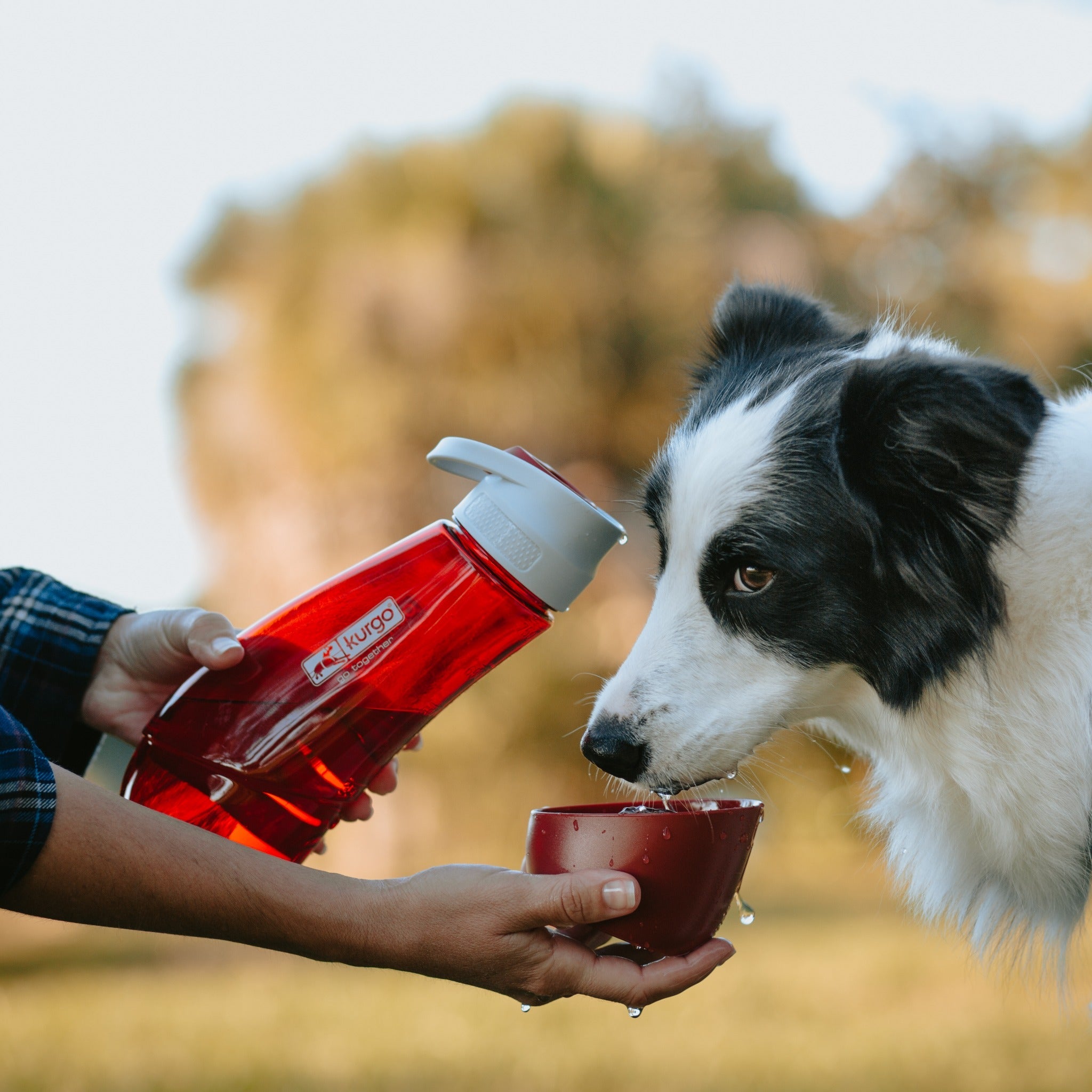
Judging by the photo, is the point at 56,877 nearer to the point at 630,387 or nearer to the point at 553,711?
the point at 553,711

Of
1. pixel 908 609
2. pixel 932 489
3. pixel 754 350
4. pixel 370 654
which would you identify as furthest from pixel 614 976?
pixel 754 350

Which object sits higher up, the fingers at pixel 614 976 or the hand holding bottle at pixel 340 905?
the hand holding bottle at pixel 340 905

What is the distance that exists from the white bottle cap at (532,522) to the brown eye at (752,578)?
25cm

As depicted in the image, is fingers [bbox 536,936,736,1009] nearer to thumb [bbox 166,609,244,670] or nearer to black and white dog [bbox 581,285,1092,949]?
black and white dog [bbox 581,285,1092,949]

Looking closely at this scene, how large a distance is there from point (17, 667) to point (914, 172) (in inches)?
322

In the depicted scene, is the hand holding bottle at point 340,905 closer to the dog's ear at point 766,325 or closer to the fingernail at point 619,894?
the fingernail at point 619,894

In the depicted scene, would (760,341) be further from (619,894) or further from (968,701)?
(619,894)

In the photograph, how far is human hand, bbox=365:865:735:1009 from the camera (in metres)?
1.19

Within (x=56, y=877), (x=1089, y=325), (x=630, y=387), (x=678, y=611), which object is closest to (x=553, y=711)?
(x=630, y=387)

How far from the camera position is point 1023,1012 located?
4012mm

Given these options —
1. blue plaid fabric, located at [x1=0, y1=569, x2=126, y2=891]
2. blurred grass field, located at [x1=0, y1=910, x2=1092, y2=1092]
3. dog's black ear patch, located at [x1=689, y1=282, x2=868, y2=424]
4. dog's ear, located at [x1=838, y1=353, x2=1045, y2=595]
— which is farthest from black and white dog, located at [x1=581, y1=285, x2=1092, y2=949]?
blurred grass field, located at [x1=0, y1=910, x2=1092, y2=1092]

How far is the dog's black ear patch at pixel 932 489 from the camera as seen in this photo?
1.32 m

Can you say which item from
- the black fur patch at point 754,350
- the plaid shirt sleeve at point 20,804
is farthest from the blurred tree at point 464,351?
the plaid shirt sleeve at point 20,804

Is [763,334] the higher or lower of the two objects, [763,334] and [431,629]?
the higher
